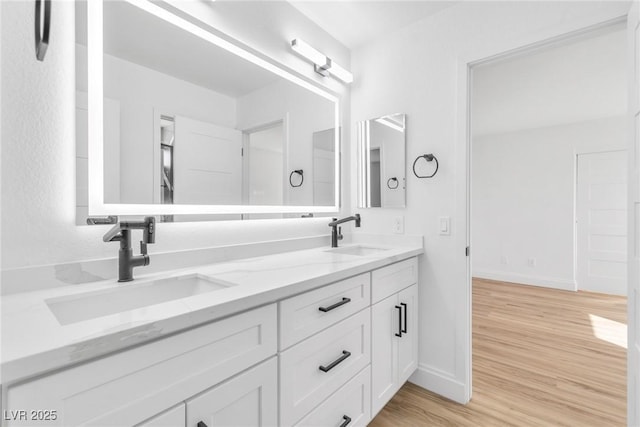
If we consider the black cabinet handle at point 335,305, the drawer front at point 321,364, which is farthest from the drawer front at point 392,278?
the black cabinet handle at point 335,305

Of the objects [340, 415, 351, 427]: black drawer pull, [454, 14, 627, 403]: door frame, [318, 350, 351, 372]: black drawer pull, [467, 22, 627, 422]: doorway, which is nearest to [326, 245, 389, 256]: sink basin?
[454, 14, 627, 403]: door frame

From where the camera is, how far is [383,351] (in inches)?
60.3

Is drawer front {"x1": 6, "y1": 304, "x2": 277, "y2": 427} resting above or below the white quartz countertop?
below

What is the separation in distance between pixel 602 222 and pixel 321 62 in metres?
4.82

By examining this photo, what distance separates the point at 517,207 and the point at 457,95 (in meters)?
3.93

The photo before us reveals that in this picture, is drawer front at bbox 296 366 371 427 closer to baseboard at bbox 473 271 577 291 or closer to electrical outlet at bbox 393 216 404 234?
electrical outlet at bbox 393 216 404 234

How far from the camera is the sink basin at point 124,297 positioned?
2.90ft

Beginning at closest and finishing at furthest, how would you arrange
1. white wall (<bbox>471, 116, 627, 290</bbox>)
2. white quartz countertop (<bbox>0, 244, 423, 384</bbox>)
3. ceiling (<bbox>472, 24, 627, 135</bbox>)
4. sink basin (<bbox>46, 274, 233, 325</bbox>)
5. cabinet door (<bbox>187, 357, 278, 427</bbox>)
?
white quartz countertop (<bbox>0, 244, 423, 384</bbox>)
cabinet door (<bbox>187, 357, 278, 427</bbox>)
sink basin (<bbox>46, 274, 233, 325</bbox>)
ceiling (<bbox>472, 24, 627, 135</bbox>)
white wall (<bbox>471, 116, 627, 290</bbox>)

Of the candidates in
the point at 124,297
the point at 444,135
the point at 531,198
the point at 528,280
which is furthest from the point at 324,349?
the point at 531,198

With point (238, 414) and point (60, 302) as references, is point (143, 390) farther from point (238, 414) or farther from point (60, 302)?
point (60, 302)

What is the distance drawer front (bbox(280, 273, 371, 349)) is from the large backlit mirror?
85 centimetres

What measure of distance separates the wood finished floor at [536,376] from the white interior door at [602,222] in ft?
3.22

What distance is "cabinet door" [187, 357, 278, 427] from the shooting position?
77 cm

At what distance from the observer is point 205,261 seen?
1360 millimetres
